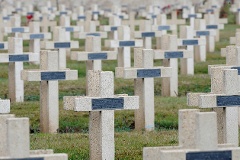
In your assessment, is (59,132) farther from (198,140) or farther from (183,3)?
(183,3)

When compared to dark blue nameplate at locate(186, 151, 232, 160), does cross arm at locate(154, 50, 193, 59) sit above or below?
above

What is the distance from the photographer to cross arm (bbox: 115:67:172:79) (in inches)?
607

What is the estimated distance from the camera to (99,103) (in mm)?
11938

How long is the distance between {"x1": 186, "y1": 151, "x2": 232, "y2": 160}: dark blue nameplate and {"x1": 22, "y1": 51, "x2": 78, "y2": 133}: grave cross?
6392mm

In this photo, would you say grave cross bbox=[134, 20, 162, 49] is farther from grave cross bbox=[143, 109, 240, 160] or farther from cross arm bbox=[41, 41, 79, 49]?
grave cross bbox=[143, 109, 240, 160]

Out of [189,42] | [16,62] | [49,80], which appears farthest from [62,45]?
[49,80]

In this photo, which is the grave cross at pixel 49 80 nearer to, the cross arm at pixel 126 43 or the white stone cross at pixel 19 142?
the white stone cross at pixel 19 142

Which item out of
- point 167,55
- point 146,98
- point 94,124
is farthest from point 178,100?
point 94,124

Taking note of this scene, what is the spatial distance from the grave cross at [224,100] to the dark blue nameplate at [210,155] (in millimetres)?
2265

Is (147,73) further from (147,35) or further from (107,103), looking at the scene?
(147,35)

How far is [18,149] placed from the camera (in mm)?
8789

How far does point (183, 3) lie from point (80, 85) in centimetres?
2522

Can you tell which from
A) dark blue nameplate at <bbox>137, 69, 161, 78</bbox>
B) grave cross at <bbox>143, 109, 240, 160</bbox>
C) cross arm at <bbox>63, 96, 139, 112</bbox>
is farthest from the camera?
dark blue nameplate at <bbox>137, 69, 161, 78</bbox>

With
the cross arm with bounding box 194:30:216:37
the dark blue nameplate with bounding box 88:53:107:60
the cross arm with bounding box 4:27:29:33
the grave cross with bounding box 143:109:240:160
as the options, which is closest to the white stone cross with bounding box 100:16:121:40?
the cross arm with bounding box 4:27:29:33
